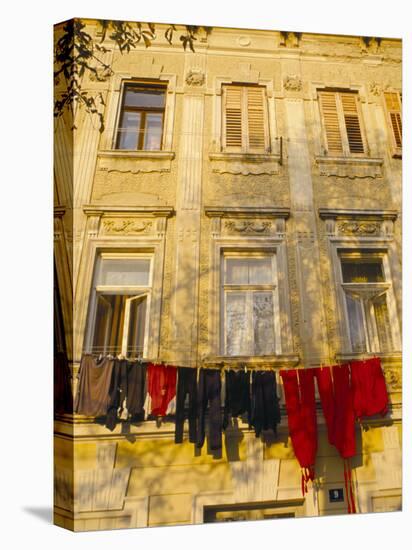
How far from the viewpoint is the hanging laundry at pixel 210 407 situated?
5.24 metres

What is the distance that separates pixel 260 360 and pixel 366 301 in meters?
1.58

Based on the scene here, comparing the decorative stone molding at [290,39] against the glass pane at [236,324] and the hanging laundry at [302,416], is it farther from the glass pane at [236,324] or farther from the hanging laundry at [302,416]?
the hanging laundry at [302,416]

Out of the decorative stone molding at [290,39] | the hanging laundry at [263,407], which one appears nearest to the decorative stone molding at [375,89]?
the decorative stone molding at [290,39]

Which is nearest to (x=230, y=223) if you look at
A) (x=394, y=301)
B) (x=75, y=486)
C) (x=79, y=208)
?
(x=79, y=208)

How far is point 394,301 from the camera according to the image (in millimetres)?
6004

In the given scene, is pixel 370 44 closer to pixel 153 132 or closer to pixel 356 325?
pixel 153 132

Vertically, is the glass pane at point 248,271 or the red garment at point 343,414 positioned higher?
the glass pane at point 248,271

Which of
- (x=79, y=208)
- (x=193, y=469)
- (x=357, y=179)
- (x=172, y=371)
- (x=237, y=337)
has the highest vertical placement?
(x=357, y=179)

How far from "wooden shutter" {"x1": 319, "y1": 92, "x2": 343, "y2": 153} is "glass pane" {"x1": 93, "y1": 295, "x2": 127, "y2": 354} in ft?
11.0

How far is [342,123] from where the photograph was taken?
643cm

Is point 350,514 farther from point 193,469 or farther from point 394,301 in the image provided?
point 394,301

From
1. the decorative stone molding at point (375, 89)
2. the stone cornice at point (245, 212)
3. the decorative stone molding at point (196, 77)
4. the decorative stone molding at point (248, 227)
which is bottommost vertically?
the decorative stone molding at point (248, 227)

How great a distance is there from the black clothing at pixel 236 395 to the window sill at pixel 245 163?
2.47 metres

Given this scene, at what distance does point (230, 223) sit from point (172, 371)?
6.22 feet
